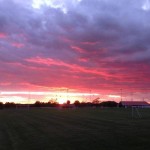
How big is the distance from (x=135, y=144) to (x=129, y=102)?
17927 centimetres

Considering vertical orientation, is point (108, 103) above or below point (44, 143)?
above

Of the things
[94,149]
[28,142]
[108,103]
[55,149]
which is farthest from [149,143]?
[108,103]

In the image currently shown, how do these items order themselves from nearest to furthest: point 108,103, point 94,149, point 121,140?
point 94,149
point 121,140
point 108,103

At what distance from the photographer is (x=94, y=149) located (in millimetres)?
21016

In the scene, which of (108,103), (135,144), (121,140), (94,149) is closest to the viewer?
(94,149)

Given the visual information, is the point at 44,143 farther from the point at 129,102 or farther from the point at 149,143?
the point at 129,102

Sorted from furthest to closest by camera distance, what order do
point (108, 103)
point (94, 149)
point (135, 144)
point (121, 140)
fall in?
point (108, 103) → point (121, 140) → point (135, 144) → point (94, 149)

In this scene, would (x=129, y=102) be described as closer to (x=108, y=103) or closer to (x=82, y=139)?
(x=108, y=103)

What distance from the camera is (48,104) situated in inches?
7800

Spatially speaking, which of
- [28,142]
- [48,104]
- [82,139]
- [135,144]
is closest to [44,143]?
[28,142]

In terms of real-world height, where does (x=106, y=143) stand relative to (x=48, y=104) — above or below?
below

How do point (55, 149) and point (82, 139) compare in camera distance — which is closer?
point (55, 149)

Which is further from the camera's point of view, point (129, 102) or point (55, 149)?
point (129, 102)

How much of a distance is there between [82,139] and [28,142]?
12.9 feet
